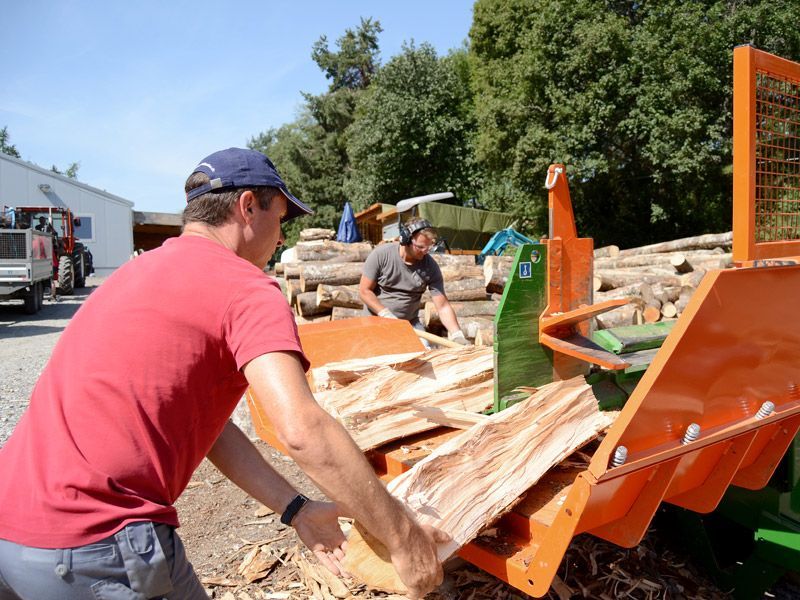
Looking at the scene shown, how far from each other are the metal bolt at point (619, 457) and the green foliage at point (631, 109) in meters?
18.1

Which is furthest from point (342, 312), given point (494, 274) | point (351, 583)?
point (351, 583)

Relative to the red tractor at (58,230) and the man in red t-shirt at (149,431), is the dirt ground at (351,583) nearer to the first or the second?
the man in red t-shirt at (149,431)

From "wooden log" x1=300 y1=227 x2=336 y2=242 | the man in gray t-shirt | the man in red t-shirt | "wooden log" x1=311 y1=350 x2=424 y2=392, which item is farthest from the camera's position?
"wooden log" x1=300 y1=227 x2=336 y2=242

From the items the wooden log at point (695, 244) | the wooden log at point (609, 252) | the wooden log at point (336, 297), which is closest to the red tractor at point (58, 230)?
the wooden log at point (336, 297)

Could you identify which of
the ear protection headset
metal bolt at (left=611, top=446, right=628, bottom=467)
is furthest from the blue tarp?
metal bolt at (left=611, top=446, right=628, bottom=467)

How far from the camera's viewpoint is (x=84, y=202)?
29438 millimetres

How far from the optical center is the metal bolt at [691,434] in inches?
82.7

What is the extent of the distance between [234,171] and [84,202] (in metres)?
32.0

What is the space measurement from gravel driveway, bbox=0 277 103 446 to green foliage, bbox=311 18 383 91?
88.6 ft

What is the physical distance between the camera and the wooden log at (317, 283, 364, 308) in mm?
8367

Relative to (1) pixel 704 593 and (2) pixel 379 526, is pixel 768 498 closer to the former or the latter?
(1) pixel 704 593

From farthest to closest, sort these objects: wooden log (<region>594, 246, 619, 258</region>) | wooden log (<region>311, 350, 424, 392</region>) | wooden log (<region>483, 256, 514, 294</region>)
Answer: wooden log (<region>594, 246, 619, 258</region>) < wooden log (<region>483, 256, 514, 294</region>) < wooden log (<region>311, 350, 424, 392</region>)

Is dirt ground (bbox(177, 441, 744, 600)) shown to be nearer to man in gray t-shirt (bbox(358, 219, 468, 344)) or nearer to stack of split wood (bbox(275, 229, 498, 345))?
man in gray t-shirt (bbox(358, 219, 468, 344))

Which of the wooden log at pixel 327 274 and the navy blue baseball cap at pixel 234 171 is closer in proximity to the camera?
the navy blue baseball cap at pixel 234 171
